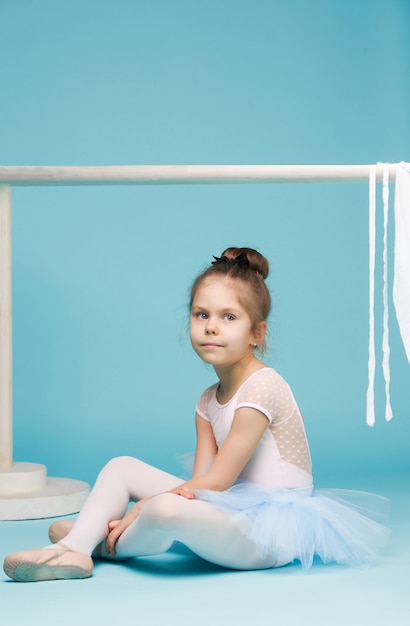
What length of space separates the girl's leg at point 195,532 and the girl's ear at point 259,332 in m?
0.45

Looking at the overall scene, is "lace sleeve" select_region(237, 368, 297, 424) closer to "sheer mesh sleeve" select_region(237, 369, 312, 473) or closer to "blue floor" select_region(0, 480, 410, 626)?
"sheer mesh sleeve" select_region(237, 369, 312, 473)

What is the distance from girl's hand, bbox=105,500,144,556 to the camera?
2.29 m

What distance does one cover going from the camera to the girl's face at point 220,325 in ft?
7.88

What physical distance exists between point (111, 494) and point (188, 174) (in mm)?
834

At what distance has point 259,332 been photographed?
248cm

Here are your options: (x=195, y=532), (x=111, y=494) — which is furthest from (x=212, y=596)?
(x=111, y=494)

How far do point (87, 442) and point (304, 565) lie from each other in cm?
155

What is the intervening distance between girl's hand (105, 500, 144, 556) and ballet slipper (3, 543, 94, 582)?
0.10 m

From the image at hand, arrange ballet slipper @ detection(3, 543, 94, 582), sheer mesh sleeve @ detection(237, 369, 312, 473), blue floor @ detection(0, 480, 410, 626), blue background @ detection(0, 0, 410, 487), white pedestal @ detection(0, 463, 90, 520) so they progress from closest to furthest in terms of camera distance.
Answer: blue floor @ detection(0, 480, 410, 626) < ballet slipper @ detection(3, 543, 94, 582) < sheer mesh sleeve @ detection(237, 369, 312, 473) < white pedestal @ detection(0, 463, 90, 520) < blue background @ detection(0, 0, 410, 487)

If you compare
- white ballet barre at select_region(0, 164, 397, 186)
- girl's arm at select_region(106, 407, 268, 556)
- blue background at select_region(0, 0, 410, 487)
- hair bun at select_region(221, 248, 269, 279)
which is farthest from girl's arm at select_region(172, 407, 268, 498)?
Answer: blue background at select_region(0, 0, 410, 487)

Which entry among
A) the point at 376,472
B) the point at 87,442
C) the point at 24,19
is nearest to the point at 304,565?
the point at 376,472

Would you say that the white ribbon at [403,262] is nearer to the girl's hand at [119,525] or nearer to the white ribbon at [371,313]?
the white ribbon at [371,313]

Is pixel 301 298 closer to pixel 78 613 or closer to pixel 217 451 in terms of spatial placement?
pixel 217 451

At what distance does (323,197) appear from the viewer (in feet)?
→ 13.5
